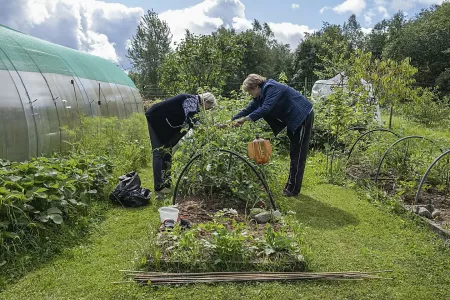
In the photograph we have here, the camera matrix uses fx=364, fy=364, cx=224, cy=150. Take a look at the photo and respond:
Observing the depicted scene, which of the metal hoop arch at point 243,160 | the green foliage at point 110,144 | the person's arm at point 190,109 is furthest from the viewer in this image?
the green foliage at point 110,144

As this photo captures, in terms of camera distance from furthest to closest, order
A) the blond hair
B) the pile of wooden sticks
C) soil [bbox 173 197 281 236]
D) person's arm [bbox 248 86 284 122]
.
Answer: the blond hair < person's arm [bbox 248 86 284 122] < soil [bbox 173 197 281 236] < the pile of wooden sticks

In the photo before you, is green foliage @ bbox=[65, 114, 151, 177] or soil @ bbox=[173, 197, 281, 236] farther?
green foliage @ bbox=[65, 114, 151, 177]

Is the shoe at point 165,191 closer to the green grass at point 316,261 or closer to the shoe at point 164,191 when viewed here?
the shoe at point 164,191

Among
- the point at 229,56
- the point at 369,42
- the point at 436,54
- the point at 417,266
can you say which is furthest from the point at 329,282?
the point at 369,42

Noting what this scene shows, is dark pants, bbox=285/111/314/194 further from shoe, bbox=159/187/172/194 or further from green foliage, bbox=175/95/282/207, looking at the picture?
shoe, bbox=159/187/172/194

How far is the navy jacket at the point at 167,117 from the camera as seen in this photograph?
462 centimetres

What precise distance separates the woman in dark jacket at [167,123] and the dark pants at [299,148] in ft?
3.79

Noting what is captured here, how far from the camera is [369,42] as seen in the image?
109 ft

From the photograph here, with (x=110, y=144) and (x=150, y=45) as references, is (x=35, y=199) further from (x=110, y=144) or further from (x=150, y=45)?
(x=150, y=45)

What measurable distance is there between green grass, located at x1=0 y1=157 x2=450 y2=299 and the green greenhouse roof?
125 inches

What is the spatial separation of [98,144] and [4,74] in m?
1.63

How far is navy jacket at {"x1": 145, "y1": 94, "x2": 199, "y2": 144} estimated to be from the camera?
182 inches

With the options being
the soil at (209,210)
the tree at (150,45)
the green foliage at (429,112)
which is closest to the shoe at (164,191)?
the soil at (209,210)

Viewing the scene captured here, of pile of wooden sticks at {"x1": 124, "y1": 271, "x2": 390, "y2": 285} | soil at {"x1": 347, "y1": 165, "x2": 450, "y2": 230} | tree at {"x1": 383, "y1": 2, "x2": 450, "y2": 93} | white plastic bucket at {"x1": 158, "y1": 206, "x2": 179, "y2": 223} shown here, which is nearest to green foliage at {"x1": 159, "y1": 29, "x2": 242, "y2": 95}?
soil at {"x1": 347, "y1": 165, "x2": 450, "y2": 230}
